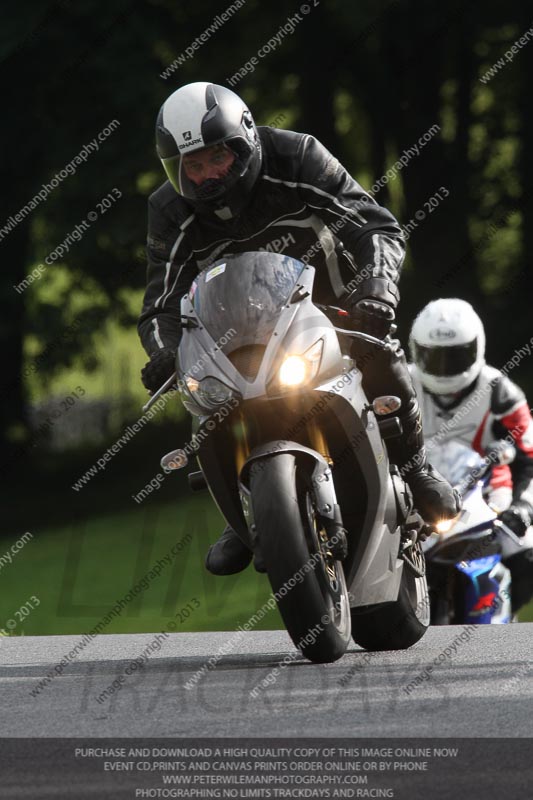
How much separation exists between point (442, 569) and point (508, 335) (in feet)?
46.9

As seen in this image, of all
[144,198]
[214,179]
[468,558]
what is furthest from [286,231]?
[144,198]

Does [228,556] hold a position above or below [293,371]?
below

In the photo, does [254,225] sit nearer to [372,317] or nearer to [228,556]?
[372,317]

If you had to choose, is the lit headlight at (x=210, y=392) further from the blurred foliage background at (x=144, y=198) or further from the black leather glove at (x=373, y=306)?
the blurred foliage background at (x=144, y=198)

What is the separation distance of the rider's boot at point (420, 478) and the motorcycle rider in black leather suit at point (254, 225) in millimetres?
17

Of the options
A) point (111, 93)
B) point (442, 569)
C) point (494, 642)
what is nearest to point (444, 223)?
point (111, 93)

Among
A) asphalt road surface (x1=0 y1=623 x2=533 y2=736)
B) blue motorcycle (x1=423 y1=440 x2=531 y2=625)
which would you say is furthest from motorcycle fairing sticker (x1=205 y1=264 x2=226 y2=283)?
blue motorcycle (x1=423 y1=440 x2=531 y2=625)

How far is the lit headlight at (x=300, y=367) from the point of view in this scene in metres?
5.51

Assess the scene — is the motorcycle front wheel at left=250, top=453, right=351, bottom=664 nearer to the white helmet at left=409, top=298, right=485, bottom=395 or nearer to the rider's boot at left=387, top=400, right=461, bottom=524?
the rider's boot at left=387, top=400, right=461, bottom=524

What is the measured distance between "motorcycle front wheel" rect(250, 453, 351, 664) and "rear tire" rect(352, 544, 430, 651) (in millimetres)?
967

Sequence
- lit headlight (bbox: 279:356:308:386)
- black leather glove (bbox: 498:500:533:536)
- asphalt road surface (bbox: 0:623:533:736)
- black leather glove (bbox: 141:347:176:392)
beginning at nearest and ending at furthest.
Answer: asphalt road surface (bbox: 0:623:533:736)
lit headlight (bbox: 279:356:308:386)
black leather glove (bbox: 141:347:176:392)
black leather glove (bbox: 498:500:533:536)

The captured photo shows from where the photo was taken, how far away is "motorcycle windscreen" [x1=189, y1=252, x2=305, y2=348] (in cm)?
560

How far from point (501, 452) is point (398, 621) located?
3.57 meters

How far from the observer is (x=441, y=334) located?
10.2 metres
